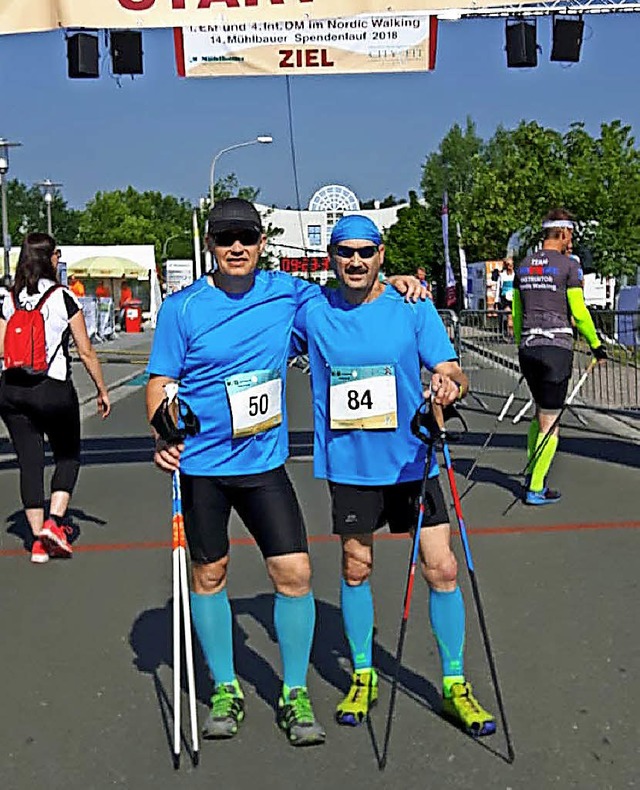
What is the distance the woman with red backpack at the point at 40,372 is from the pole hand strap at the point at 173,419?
2.93 metres

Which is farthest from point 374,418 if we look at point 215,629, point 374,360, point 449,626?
point 215,629

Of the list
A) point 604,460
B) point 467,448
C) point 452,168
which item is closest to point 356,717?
point 604,460

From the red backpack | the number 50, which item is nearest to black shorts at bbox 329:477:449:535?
the number 50

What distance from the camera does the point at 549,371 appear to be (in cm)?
843

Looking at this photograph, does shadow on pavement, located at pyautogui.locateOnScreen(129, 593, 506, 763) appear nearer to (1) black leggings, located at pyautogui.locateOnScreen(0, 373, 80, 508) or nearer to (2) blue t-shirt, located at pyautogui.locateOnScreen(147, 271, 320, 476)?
(2) blue t-shirt, located at pyautogui.locateOnScreen(147, 271, 320, 476)

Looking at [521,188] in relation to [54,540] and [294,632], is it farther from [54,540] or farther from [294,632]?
[294,632]

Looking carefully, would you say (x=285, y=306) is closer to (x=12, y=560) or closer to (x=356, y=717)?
(x=356, y=717)

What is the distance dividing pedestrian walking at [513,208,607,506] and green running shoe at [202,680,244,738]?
444cm

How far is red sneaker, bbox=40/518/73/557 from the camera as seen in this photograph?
7.20m

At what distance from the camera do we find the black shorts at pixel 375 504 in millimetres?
4340

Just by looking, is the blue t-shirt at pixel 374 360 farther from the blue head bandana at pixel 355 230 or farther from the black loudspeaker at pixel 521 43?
the black loudspeaker at pixel 521 43

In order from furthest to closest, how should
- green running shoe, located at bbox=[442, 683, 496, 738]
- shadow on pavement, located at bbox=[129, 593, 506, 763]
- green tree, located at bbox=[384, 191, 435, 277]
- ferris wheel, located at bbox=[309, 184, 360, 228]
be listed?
1. ferris wheel, located at bbox=[309, 184, 360, 228]
2. green tree, located at bbox=[384, 191, 435, 277]
3. shadow on pavement, located at bbox=[129, 593, 506, 763]
4. green running shoe, located at bbox=[442, 683, 496, 738]

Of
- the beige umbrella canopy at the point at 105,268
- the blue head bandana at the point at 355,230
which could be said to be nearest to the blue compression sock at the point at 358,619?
the blue head bandana at the point at 355,230

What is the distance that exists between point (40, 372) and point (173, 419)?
3.06 meters
